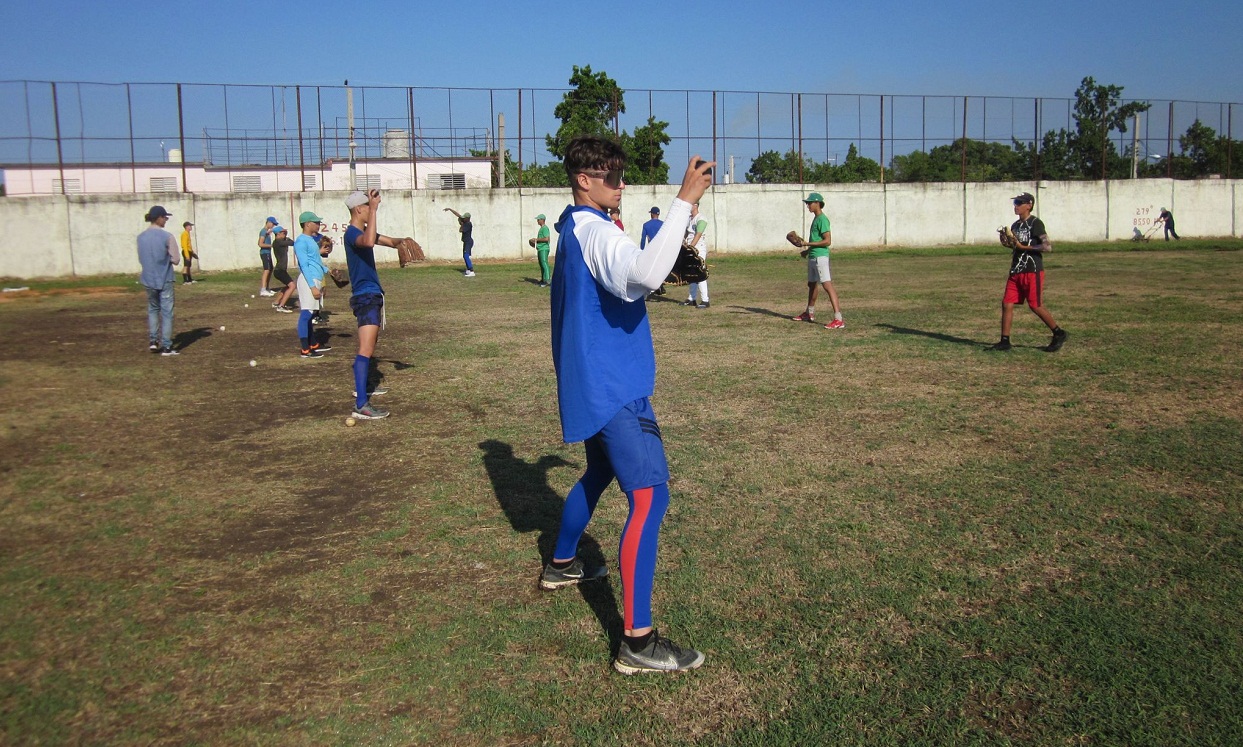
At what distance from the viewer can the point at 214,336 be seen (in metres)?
14.2

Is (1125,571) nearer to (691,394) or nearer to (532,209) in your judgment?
(691,394)

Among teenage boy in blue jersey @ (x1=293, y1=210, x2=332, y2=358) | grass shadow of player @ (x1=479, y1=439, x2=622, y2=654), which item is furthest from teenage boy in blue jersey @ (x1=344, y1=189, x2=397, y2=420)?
teenage boy in blue jersey @ (x1=293, y1=210, x2=332, y2=358)

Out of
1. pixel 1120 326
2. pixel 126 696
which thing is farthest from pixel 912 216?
pixel 126 696

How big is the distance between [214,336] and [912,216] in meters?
27.7

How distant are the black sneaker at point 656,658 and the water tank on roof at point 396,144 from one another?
31791mm

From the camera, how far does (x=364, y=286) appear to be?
8484mm

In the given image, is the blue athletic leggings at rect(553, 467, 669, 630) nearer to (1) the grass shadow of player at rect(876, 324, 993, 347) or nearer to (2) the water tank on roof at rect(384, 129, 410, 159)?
→ (1) the grass shadow of player at rect(876, 324, 993, 347)

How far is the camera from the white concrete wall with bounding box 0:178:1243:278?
27250 mm

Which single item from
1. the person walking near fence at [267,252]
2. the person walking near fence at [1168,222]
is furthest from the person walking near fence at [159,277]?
the person walking near fence at [1168,222]

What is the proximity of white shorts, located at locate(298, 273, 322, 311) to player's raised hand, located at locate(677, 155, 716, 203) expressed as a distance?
9007 mm

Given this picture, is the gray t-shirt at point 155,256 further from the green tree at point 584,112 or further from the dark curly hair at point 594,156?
the green tree at point 584,112

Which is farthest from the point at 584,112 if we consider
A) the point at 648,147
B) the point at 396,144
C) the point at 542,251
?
the point at 542,251

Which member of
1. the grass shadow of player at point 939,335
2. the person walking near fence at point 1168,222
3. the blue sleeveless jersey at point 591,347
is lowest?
the grass shadow of player at point 939,335

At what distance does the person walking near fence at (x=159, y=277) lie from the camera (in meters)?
12.2
